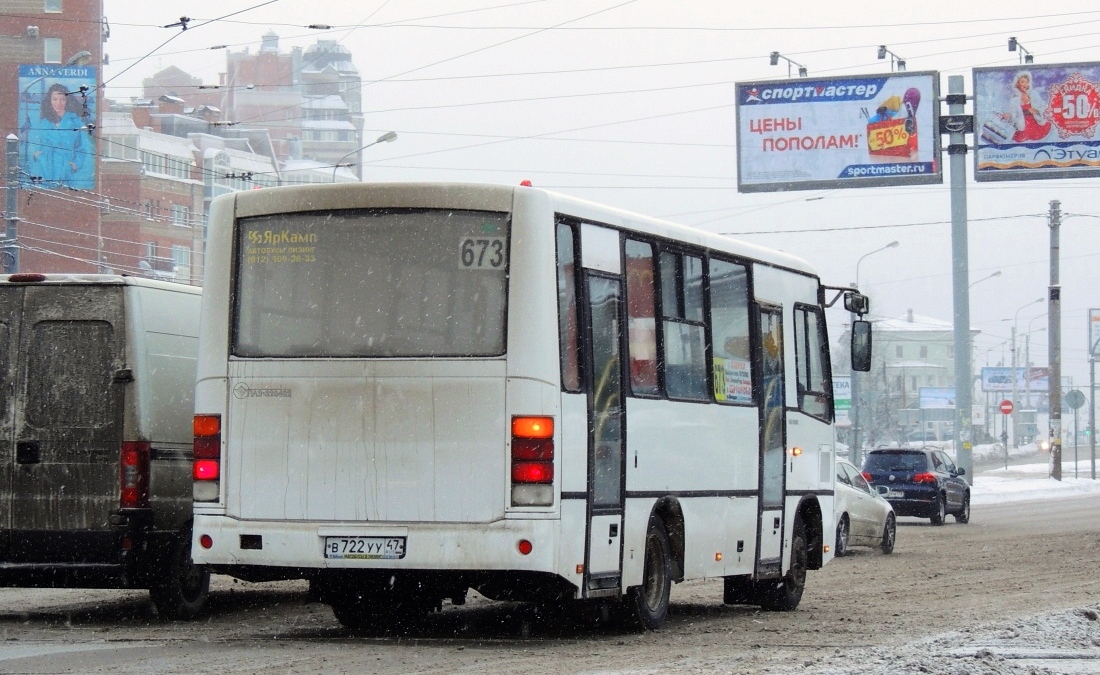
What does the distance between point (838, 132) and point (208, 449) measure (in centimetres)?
3969

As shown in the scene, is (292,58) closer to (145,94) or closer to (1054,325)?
(145,94)

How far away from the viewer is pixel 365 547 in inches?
406

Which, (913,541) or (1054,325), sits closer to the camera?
(913,541)

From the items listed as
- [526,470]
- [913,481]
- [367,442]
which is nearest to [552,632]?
[526,470]

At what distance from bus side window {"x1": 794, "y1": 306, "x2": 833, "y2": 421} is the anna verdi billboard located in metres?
33.3

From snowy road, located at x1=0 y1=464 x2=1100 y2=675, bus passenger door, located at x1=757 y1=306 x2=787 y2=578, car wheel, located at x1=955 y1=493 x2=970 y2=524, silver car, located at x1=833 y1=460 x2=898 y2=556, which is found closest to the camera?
snowy road, located at x1=0 y1=464 x2=1100 y2=675

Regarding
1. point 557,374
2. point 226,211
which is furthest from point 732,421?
point 226,211

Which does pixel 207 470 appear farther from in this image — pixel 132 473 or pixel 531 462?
pixel 531 462

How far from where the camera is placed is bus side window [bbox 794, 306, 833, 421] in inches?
586

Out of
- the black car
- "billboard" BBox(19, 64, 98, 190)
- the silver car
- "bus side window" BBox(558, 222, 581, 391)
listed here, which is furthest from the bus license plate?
"billboard" BBox(19, 64, 98, 190)

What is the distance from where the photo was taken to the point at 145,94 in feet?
609

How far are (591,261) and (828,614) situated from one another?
14.5 ft

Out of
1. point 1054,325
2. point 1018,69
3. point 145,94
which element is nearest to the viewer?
point 1018,69

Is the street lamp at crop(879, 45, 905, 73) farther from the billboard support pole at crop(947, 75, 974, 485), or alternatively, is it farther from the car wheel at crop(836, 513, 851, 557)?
the car wheel at crop(836, 513, 851, 557)
